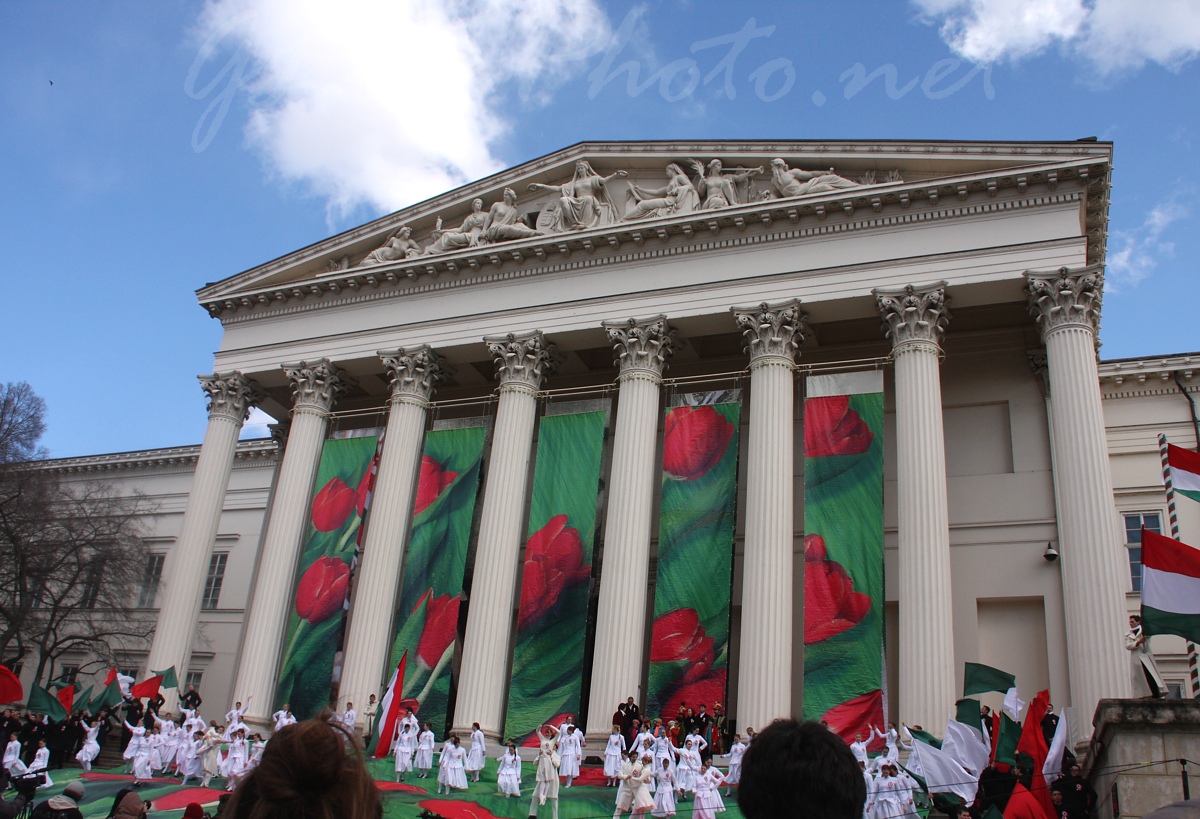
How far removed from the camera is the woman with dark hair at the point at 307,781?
88.4 inches

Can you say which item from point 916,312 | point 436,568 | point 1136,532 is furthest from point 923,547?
point 436,568

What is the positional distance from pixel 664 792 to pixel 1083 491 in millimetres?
9243

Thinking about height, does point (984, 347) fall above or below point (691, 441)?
above

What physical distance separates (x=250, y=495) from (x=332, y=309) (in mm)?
13349

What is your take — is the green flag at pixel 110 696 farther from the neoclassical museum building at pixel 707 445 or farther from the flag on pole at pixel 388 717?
the flag on pole at pixel 388 717

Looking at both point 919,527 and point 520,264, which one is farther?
point 520,264

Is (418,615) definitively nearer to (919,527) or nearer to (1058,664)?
(919,527)

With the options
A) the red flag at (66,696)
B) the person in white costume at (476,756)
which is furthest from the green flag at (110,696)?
the person in white costume at (476,756)

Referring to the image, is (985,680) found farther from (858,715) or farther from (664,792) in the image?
(664,792)

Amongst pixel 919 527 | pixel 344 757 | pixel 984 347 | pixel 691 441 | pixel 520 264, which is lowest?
pixel 344 757

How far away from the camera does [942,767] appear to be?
39.4 feet

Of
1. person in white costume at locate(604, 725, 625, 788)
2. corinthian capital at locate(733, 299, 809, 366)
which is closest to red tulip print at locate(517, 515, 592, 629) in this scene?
person in white costume at locate(604, 725, 625, 788)

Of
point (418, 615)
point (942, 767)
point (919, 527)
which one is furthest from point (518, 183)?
point (942, 767)

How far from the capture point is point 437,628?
22766 mm
